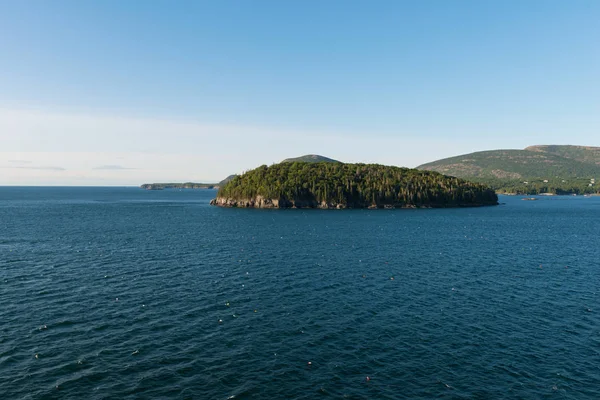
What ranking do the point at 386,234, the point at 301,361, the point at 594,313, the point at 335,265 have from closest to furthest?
the point at 301,361 < the point at 594,313 < the point at 335,265 < the point at 386,234

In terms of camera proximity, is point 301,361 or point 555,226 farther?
point 555,226

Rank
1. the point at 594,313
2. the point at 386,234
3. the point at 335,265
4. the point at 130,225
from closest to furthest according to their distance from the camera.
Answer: the point at 594,313
the point at 335,265
the point at 386,234
the point at 130,225

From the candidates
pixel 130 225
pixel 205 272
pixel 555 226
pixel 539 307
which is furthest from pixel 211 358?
pixel 555 226

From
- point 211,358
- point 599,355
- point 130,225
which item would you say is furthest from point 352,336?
point 130,225

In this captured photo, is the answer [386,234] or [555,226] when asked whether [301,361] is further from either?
[555,226]

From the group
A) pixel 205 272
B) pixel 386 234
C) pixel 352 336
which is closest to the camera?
pixel 352 336

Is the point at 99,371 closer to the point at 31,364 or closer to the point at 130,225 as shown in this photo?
the point at 31,364
